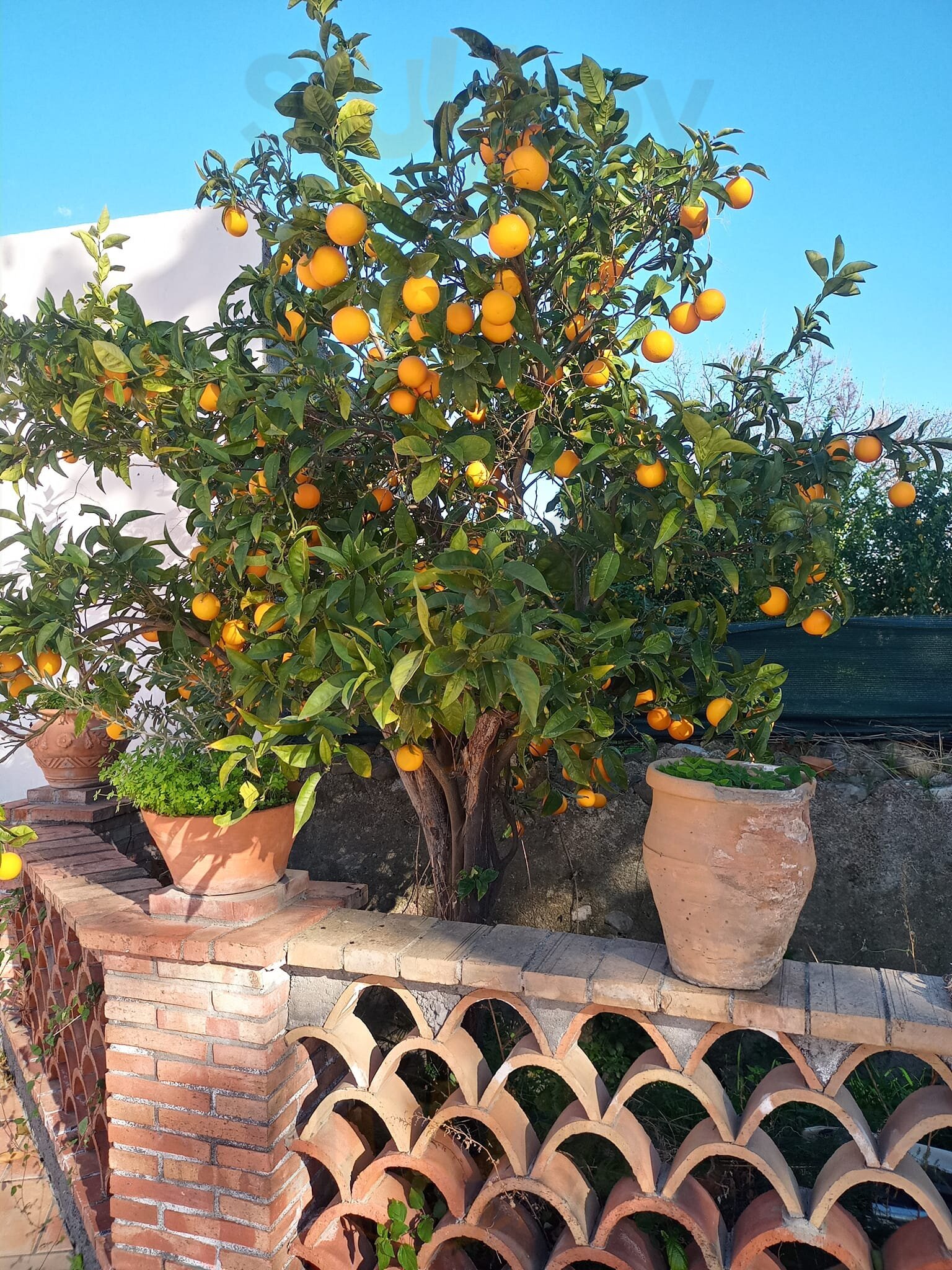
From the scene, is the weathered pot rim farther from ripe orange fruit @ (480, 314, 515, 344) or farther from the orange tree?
ripe orange fruit @ (480, 314, 515, 344)

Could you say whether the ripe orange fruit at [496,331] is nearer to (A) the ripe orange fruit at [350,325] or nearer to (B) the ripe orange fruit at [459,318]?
(B) the ripe orange fruit at [459,318]

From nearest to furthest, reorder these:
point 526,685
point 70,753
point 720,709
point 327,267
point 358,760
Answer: point 526,685 → point 327,267 → point 358,760 → point 720,709 → point 70,753

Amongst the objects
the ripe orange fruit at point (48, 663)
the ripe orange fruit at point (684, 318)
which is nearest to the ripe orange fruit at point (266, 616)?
the ripe orange fruit at point (48, 663)

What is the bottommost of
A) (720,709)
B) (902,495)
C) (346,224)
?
(720,709)

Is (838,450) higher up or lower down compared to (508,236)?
lower down

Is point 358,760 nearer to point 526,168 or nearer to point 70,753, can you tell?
point 526,168

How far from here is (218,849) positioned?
5.76 ft

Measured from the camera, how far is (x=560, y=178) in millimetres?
1418

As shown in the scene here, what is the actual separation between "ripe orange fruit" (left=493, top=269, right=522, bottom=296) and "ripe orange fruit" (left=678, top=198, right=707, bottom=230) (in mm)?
354

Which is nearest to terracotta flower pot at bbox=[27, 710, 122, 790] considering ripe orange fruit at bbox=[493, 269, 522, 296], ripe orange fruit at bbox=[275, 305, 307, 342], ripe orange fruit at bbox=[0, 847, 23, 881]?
ripe orange fruit at bbox=[0, 847, 23, 881]

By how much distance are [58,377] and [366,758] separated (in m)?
1.16

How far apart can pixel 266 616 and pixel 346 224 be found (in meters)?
0.65

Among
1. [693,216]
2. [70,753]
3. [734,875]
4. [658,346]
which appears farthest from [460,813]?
[70,753]

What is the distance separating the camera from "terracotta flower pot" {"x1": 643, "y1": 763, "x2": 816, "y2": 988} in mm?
1374
